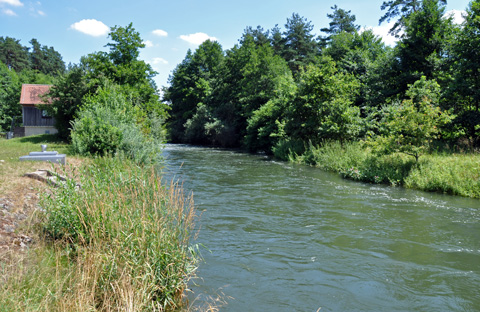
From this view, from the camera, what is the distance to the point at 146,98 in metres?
32.9

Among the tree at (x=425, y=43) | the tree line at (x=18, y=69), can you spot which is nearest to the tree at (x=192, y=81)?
the tree line at (x=18, y=69)

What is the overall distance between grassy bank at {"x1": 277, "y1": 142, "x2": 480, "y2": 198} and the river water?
34.2 inches

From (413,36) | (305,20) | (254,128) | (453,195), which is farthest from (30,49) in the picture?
(453,195)

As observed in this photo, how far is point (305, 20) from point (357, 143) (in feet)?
142

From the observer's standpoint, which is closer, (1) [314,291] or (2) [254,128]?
(1) [314,291]

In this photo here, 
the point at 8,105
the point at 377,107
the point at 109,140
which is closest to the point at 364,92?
the point at 377,107

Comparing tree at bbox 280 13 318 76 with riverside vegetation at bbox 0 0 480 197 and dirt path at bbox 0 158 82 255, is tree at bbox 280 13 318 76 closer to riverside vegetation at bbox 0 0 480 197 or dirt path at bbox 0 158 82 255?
riverside vegetation at bbox 0 0 480 197

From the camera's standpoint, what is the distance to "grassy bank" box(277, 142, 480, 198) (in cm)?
1326

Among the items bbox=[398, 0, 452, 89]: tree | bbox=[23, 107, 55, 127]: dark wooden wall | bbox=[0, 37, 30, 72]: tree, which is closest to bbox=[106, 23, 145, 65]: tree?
bbox=[23, 107, 55, 127]: dark wooden wall

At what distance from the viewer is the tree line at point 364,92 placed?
1748cm

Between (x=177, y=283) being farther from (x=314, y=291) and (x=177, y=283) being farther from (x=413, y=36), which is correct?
(x=413, y=36)

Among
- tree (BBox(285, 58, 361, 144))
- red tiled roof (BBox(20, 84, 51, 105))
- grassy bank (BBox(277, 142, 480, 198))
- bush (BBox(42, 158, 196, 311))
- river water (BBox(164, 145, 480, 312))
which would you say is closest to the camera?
bush (BBox(42, 158, 196, 311))

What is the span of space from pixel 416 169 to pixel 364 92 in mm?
17291

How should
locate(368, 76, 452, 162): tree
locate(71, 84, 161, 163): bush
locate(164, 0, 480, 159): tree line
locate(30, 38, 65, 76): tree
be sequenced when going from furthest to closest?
locate(30, 38, 65, 76): tree
locate(164, 0, 480, 159): tree line
locate(71, 84, 161, 163): bush
locate(368, 76, 452, 162): tree
